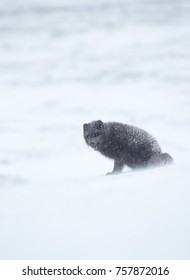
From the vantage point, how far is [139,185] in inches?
205

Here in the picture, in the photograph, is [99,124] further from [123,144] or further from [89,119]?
[89,119]

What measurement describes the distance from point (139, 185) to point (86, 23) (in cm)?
1020

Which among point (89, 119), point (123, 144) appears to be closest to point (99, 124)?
point (123, 144)

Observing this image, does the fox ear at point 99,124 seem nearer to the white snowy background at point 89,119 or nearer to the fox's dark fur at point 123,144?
the fox's dark fur at point 123,144

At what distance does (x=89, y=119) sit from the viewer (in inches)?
619

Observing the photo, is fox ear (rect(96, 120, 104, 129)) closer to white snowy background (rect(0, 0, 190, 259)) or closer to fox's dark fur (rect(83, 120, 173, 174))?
fox's dark fur (rect(83, 120, 173, 174))

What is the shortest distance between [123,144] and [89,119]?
8.50m

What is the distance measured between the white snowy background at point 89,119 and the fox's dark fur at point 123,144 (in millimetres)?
537

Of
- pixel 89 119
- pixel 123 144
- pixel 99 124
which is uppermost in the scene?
pixel 89 119

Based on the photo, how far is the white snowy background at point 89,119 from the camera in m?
4.54

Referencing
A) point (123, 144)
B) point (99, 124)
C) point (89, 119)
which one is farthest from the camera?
point (89, 119)

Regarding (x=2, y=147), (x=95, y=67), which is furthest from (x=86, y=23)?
(x=2, y=147)

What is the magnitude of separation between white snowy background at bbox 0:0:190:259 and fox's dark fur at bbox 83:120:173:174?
0.54 meters

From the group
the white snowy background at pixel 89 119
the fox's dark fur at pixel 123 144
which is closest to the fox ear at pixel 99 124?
the fox's dark fur at pixel 123 144
